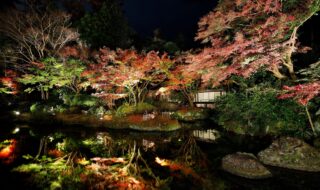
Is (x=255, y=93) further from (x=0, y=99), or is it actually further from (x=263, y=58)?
(x=0, y=99)

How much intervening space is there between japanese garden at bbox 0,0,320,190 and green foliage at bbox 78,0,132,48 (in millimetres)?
3954

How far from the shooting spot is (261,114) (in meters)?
10.7

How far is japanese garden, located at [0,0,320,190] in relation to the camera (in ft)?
20.8

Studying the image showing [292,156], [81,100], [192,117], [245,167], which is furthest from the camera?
[81,100]

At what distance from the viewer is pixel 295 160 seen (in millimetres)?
6789

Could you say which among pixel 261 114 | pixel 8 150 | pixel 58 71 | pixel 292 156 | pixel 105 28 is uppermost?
pixel 105 28

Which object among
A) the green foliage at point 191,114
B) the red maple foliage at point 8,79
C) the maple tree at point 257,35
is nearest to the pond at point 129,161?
the maple tree at point 257,35

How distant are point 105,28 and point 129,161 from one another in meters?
19.5

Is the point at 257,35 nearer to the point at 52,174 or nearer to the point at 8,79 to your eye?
the point at 52,174

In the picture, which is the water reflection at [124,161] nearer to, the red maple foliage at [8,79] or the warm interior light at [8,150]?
the warm interior light at [8,150]

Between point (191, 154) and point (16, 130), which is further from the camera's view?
point (16, 130)

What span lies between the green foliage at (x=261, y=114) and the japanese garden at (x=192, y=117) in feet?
0.16

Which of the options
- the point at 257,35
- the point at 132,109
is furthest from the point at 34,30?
the point at 257,35

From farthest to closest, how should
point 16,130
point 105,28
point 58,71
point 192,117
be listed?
point 105,28 < point 58,71 < point 192,117 < point 16,130
